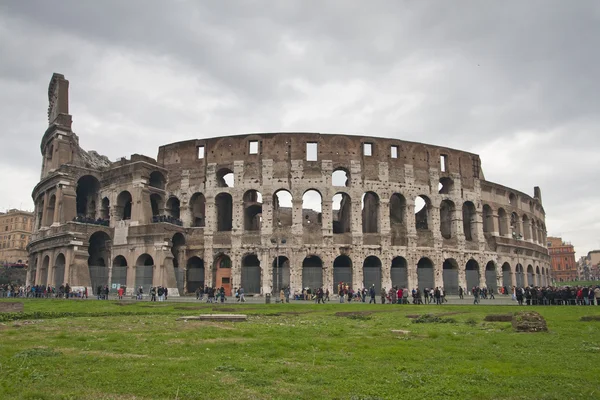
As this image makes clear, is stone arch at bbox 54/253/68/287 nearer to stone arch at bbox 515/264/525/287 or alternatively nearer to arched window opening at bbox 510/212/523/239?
stone arch at bbox 515/264/525/287

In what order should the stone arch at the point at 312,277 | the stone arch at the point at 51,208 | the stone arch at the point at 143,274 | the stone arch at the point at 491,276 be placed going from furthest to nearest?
the stone arch at the point at 491,276 → the stone arch at the point at 51,208 → the stone arch at the point at 312,277 → the stone arch at the point at 143,274

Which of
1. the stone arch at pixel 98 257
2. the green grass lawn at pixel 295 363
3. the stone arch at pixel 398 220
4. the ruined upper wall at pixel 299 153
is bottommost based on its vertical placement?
the green grass lawn at pixel 295 363

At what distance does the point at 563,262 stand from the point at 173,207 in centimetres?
10830

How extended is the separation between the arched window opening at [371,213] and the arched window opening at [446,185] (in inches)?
236

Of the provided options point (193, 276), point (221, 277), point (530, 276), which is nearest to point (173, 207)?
point (193, 276)

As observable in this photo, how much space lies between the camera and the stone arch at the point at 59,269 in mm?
37438

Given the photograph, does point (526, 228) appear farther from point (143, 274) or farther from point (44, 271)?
point (44, 271)

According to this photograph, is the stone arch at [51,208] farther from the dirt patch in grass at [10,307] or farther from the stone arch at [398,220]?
the stone arch at [398,220]

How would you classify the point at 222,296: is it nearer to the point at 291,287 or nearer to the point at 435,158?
the point at 291,287

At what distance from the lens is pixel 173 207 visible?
41219mm

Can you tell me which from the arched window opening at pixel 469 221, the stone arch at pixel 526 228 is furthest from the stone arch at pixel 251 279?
the stone arch at pixel 526 228

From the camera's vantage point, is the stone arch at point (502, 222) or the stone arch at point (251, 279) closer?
the stone arch at point (251, 279)

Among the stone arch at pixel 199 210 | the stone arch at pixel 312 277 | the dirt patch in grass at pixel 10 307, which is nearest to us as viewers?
the dirt patch in grass at pixel 10 307

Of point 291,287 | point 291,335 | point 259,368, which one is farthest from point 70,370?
point 291,287
